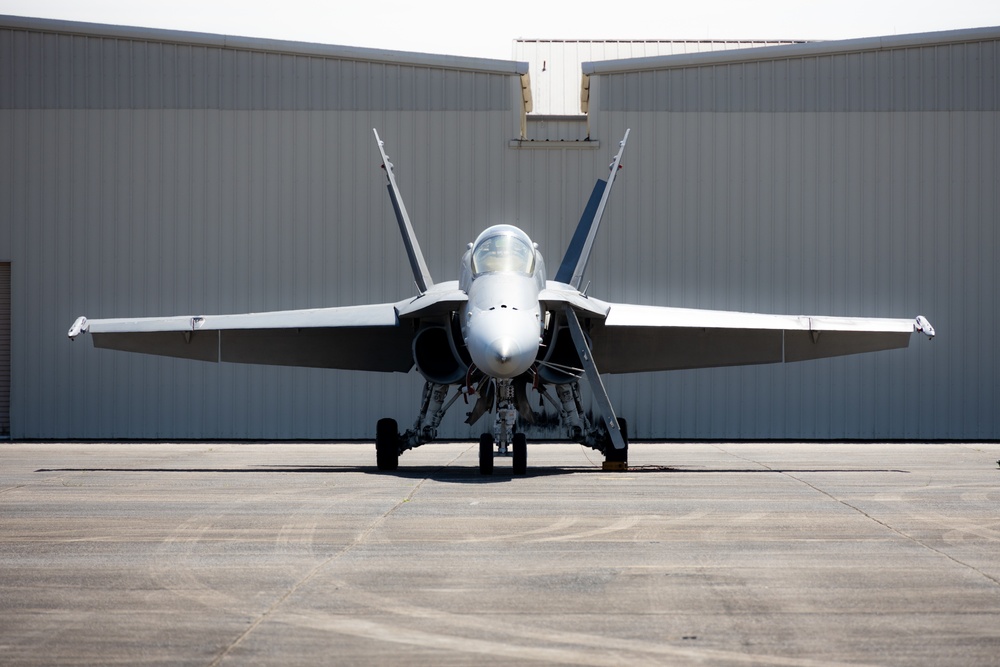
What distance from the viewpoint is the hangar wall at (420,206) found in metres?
21.8

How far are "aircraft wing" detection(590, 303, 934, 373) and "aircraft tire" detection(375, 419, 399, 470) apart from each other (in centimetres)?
274

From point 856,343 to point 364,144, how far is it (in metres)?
11.0

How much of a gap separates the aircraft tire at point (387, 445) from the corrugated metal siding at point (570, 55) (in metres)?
14.2

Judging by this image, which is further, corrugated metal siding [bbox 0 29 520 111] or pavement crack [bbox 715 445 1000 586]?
corrugated metal siding [bbox 0 29 520 111]

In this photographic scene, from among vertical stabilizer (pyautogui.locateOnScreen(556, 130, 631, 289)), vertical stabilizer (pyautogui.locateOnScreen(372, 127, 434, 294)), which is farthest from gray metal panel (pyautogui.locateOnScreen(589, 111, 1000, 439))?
vertical stabilizer (pyautogui.locateOnScreen(372, 127, 434, 294))

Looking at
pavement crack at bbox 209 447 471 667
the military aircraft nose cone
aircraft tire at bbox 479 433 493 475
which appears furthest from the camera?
aircraft tire at bbox 479 433 493 475

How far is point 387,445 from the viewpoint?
1377 centimetres

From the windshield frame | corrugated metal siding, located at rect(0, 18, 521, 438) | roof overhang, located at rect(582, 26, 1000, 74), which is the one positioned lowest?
the windshield frame

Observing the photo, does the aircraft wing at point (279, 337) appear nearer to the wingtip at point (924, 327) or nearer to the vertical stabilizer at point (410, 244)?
the vertical stabilizer at point (410, 244)

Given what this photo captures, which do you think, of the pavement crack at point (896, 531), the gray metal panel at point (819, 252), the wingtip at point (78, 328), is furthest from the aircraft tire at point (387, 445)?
the gray metal panel at point (819, 252)

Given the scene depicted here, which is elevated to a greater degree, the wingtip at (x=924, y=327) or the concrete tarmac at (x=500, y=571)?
the wingtip at (x=924, y=327)

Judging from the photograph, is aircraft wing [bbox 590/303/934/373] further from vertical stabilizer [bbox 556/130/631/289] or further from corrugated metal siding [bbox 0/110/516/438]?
corrugated metal siding [bbox 0/110/516/438]

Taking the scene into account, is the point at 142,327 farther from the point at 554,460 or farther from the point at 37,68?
the point at 37,68

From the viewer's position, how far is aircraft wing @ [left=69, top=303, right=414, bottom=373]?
1351 centimetres
